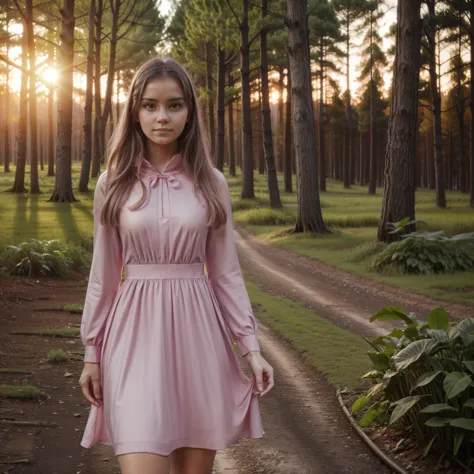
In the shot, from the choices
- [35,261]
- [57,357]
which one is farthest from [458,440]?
[35,261]

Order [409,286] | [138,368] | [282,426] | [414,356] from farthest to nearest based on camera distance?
1. [409,286]
2. [282,426]
3. [414,356]
4. [138,368]

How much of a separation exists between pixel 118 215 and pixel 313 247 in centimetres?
1810

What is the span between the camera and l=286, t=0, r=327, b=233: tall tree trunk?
74.9ft

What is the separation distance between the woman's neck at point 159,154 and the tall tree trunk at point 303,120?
1969cm

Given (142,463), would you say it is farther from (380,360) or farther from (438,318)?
(380,360)

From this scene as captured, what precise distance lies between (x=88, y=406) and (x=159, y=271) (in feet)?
13.7

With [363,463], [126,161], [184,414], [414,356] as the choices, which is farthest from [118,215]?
[363,463]

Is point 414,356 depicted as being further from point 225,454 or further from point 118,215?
point 118,215

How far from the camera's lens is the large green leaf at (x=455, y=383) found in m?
4.84

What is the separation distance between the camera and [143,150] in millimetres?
3385

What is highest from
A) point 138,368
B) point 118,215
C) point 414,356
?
point 118,215

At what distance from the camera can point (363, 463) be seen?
5547 millimetres

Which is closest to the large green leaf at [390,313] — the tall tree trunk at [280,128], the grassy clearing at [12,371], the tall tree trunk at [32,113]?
the grassy clearing at [12,371]

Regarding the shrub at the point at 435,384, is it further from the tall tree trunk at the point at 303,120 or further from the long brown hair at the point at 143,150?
the tall tree trunk at the point at 303,120
